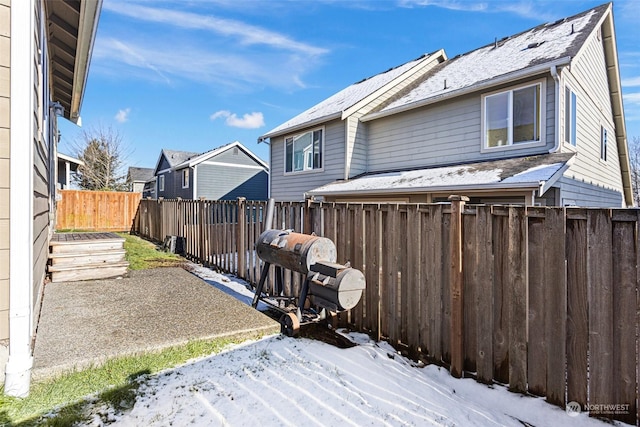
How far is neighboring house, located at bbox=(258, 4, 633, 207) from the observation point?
7316 mm

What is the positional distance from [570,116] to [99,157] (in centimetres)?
3092

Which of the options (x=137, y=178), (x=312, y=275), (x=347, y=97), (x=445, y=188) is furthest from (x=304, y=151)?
(x=137, y=178)

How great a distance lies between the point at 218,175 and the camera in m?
23.4

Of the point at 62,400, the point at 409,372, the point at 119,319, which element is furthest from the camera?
the point at 119,319

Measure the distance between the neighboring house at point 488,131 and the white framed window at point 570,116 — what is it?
0.02m

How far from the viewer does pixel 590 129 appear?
9.52 meters

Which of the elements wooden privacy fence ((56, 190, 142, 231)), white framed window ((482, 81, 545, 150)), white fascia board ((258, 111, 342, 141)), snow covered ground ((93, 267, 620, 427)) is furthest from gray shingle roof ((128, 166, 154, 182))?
snow covered ground ((93, 267, 620, 427))

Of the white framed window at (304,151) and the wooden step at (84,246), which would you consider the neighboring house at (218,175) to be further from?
the wooden step at (84,246)

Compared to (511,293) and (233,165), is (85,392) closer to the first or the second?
(511,293)

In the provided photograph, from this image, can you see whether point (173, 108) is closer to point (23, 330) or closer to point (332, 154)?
point (332, 154)

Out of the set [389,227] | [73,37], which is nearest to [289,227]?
[389,227]

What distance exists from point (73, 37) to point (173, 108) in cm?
2198

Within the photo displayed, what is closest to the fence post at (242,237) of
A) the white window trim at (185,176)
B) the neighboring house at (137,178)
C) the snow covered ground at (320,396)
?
the snow covered ground at (320,396)

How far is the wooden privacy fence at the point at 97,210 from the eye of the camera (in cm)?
1538
